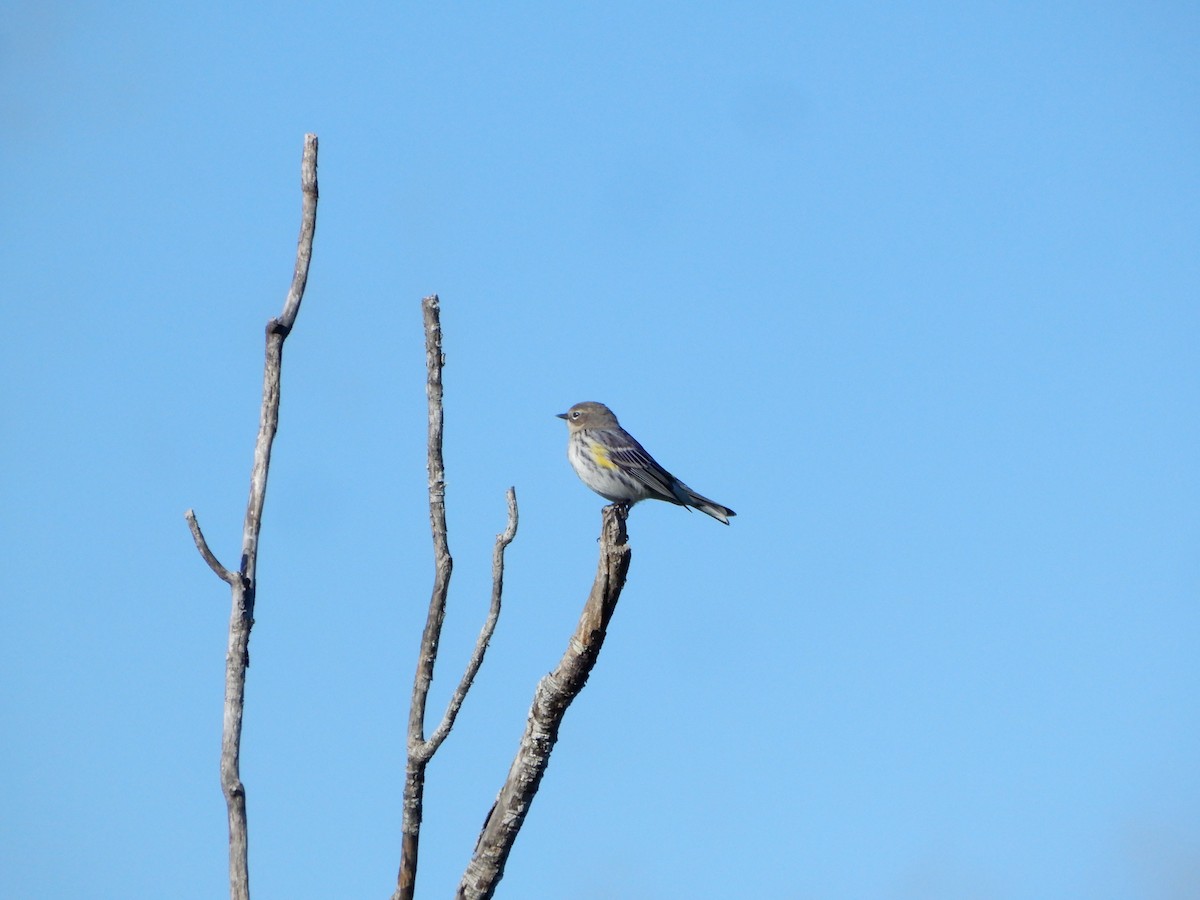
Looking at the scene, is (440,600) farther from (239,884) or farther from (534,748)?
(239,884)

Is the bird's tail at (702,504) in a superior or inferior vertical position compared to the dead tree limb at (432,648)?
superior

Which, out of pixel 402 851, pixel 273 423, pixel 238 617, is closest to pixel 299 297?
pixel 273 423

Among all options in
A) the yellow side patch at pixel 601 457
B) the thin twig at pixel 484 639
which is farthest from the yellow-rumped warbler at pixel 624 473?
the thin twig at pixel 484 639

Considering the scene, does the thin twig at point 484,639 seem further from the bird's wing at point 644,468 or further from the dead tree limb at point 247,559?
the bird's wing at point 644,468

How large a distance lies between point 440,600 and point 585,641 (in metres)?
0.83

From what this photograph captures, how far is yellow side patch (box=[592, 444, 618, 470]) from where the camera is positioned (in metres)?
19.0

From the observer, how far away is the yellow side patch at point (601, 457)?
62.4 ft

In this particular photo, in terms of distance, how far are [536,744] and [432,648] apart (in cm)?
77

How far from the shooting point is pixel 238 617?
7414mm

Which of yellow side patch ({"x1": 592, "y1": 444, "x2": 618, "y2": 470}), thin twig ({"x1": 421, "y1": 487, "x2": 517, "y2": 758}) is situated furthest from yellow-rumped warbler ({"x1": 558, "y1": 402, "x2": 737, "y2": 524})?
thin twig ({"x1": 421, "y1": 487, "x2": 517, "y2": 758})

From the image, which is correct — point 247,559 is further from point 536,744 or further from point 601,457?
point 601,457

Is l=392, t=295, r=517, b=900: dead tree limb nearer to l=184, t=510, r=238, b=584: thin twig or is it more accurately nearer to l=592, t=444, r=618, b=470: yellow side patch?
l=184, t=510, r=238, b=584: thin twig

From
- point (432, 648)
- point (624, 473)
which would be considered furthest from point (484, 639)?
point (624, 473)

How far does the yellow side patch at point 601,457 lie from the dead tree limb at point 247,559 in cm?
1120
